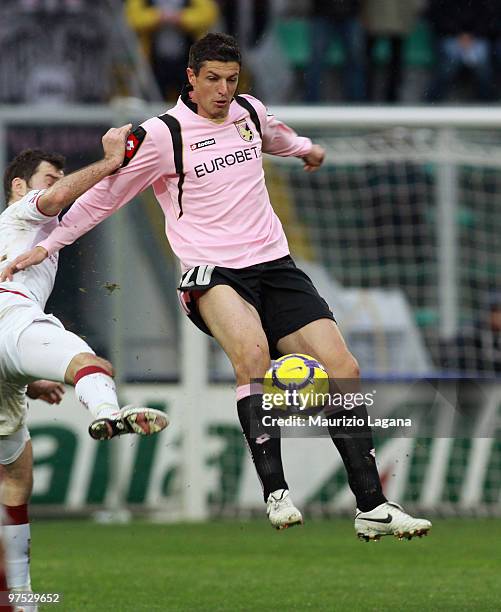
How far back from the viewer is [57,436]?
14.2 meters

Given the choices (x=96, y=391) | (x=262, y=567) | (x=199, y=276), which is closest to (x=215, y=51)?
(x=199, y=276)

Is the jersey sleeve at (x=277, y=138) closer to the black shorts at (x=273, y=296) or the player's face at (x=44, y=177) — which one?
the black shorts at (x=273, y=296)

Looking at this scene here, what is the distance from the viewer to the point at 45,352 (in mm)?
7418

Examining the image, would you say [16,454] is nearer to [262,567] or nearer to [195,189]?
[195,189]

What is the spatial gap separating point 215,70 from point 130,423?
2.11 m

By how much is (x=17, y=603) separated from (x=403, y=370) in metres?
7.20

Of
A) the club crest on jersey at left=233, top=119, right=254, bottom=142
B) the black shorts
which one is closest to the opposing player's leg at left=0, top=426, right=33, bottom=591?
the black shorts

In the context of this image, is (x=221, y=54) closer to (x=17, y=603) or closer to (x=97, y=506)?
(x=17, y=603)

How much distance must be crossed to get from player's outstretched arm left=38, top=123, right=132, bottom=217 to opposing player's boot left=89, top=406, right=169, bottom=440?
4.68 ft

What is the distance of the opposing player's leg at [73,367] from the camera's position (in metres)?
7.00

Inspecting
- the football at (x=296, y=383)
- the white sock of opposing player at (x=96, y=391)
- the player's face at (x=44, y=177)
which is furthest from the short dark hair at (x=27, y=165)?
the football at (x=296, y=383)

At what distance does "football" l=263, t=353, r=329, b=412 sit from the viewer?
25.3 feet

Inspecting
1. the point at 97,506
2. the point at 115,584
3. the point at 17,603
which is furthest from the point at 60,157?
the point at 97,506

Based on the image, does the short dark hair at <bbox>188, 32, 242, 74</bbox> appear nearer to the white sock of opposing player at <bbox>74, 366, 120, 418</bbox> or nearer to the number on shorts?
the number on shorts
